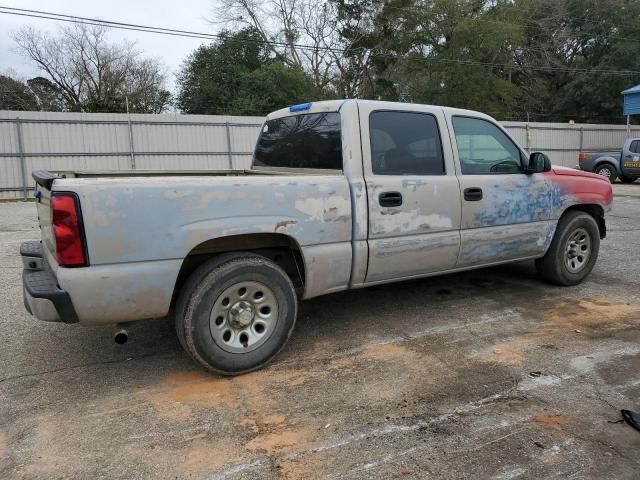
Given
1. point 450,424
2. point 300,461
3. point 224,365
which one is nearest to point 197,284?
point 224,365

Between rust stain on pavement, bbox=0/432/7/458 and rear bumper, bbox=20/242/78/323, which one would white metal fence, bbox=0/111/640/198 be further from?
rust stain on pavement, bbox=0/432/7/458

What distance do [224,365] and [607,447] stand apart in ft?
7.53

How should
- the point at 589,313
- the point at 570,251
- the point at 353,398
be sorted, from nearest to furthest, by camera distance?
1. the point at 353,398
2. the point at 589,313
3. the point at 570,251

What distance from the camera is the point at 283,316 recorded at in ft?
11.8

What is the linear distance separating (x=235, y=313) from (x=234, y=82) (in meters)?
25.1

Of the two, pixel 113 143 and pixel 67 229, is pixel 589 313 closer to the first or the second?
pixel 67 229

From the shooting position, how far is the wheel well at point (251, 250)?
344 cm

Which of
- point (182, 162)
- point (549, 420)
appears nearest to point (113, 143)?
point (182, 162)

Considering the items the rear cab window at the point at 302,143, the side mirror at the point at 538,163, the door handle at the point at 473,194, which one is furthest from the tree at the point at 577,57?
the rear cab window at the point at 302,143

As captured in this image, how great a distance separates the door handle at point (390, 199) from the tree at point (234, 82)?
23.0m

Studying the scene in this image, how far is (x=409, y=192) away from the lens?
404cm

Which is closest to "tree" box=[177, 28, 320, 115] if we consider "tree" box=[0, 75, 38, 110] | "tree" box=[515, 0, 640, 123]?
"tree" box=[0, 75, 38, 110]

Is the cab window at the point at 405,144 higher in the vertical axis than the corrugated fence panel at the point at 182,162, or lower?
lower

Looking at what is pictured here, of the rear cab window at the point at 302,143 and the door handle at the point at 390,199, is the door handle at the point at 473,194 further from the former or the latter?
the rear cab window at the point at 302,143
